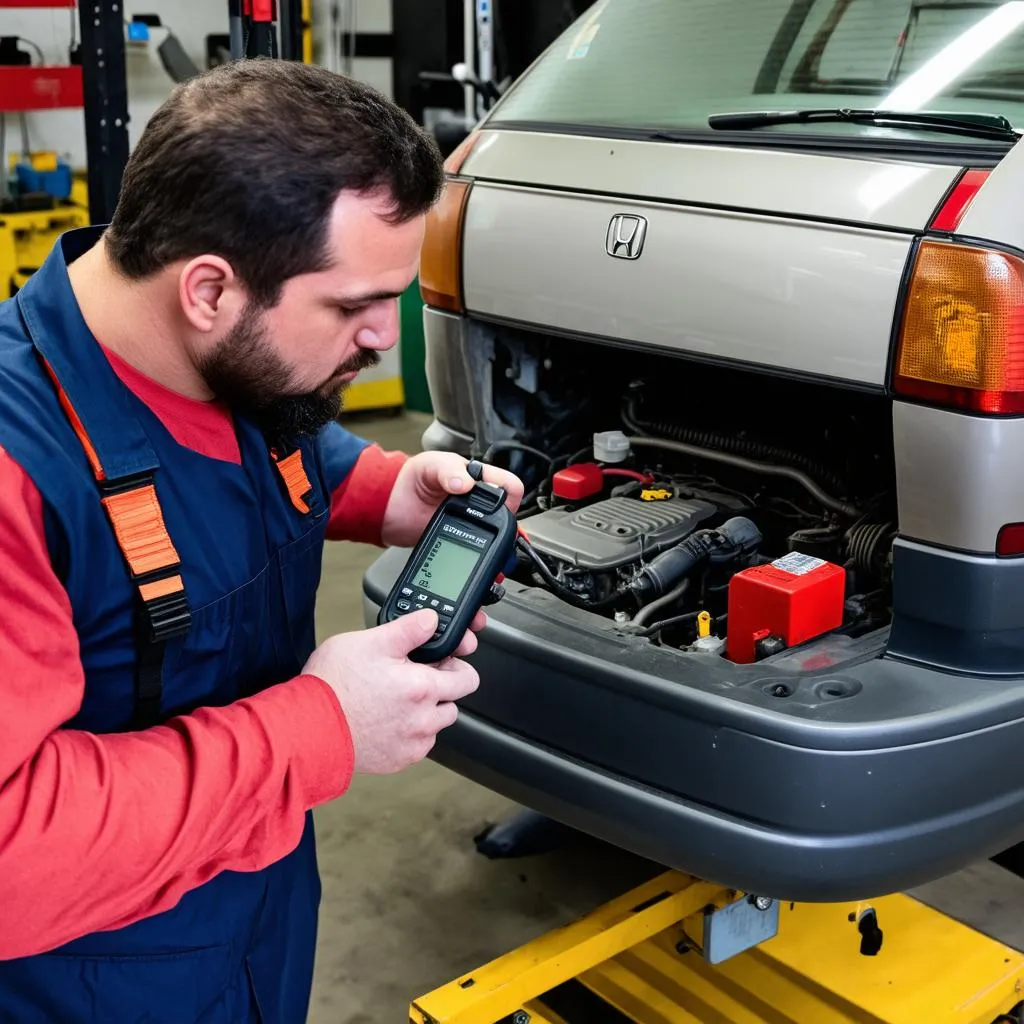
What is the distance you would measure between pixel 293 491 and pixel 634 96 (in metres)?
1.30

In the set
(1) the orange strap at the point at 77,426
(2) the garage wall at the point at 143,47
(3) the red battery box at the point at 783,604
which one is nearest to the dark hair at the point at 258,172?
(1) the orange strap at the point at 77,426

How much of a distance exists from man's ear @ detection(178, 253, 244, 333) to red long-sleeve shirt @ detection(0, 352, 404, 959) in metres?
0.13

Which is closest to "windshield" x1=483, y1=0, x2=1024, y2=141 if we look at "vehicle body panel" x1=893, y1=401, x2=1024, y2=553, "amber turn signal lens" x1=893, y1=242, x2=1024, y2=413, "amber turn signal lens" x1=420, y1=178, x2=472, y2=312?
"amber turn signal lens" x1=420, y1=178, x2=472, y2=312

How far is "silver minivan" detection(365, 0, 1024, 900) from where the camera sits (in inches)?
68.6

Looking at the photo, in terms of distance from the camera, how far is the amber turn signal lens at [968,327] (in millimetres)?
1711

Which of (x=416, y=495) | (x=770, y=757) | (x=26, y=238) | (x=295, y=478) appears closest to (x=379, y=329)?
(x=295, y=478)

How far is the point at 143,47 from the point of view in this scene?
6.73 metres

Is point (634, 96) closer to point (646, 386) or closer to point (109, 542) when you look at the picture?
point (646, 386)

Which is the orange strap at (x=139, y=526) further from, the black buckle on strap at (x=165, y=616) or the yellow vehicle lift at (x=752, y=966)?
the yellow vehicle lift at (x=752, y=966)

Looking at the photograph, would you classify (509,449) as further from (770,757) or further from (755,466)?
(770,757)

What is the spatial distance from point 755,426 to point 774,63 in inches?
26.8

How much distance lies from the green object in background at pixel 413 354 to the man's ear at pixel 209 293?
201 inches

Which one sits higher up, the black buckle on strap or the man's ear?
the man's ear

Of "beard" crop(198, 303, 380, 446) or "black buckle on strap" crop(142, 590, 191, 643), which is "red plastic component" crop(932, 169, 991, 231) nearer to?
"beard" crop(198, 303, 380, 446)
